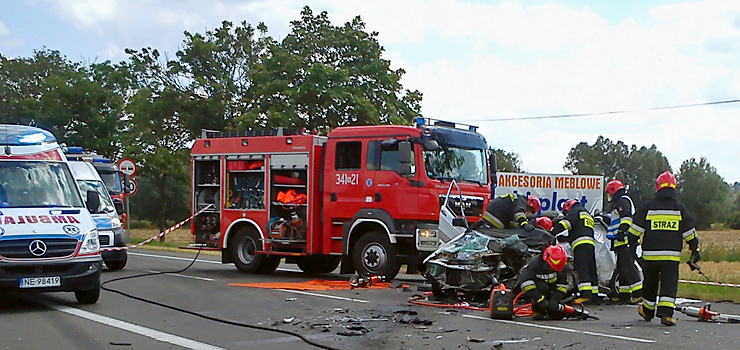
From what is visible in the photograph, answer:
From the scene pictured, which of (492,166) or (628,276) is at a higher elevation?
(492,166)

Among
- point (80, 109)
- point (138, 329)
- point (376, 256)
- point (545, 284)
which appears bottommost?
point (138, 329)

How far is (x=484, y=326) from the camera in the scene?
9.55m

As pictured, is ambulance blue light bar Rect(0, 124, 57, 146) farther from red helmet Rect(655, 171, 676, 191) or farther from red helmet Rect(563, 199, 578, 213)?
red helmet Rect(655, 171, 676, 191)

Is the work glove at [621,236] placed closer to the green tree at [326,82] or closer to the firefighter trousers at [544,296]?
the firefighter trousers at [544,296]

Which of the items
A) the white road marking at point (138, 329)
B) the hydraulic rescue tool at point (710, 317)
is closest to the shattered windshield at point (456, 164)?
the hydraulic rescue tool at point (710, 317)

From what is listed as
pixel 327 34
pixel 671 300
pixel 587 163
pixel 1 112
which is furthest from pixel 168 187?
pixel 671 300

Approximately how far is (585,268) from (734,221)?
169 ft

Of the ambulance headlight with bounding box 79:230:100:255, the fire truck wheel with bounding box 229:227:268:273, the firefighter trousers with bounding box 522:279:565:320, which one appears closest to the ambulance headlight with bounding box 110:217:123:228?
the fire truck wheel with bounding box 229:227:268:273

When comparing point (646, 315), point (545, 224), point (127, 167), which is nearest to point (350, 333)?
point (646, 315)

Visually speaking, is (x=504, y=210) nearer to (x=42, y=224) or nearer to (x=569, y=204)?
(x=569, y=204)

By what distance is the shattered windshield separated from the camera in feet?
47.9

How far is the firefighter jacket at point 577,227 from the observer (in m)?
11.8

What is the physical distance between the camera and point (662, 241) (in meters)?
10.1

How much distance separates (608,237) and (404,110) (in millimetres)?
18780
